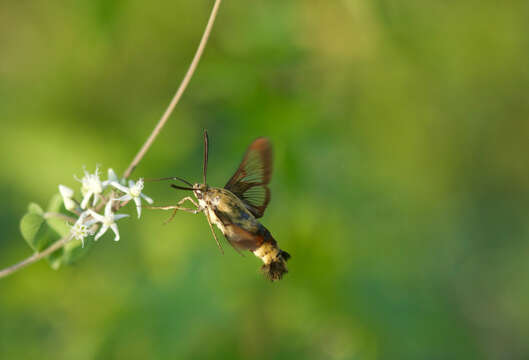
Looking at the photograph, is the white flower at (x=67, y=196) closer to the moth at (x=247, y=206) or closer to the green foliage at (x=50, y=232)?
the green foliage at (x=50, y=232)

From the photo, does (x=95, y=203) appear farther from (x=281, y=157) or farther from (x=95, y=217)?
(x=281, y=157)

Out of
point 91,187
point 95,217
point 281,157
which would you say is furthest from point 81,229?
point 281,157

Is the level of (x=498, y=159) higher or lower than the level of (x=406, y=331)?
higher

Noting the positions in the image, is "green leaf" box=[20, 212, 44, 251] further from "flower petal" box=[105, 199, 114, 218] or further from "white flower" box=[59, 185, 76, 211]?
"flower petal" box=[105, 199, 114, 218]

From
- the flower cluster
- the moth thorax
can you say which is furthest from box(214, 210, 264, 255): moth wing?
the flower cluster

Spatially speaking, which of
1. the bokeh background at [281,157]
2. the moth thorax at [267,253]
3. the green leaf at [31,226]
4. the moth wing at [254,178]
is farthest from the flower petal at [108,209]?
the bokeh background at [281,157]

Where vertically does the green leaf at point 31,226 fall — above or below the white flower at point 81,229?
below

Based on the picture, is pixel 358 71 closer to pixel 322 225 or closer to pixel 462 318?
pixel 322 225

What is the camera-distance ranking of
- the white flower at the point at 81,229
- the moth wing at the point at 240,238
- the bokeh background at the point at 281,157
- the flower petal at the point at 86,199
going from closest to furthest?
the moth wing at the point at 240,238
the white flower at the point at 81,229
the flower petal at the point at 86,199
the bokeh background at the point at 281,157

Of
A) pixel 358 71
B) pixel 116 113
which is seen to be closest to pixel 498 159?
pixel 358 71
